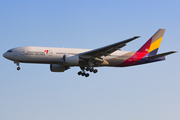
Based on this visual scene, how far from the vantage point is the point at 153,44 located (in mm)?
40594

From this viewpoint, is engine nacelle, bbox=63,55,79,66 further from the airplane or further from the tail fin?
the tail fin


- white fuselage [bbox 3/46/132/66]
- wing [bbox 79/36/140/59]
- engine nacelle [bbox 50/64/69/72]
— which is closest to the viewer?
wing [bbox 79/36/140/59]

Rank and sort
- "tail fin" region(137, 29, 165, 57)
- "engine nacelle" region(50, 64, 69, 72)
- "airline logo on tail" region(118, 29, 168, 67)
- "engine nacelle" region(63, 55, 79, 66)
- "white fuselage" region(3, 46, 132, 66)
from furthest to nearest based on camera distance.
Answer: "tail fin" region(137, 29, 165, 57) < "engine nacelle" region(50, 64, 69, 72) < "airline logo on tail" region(118, 29, 168, 67) < "white fuselage" region(3, 46, 132, 66) < "engine nacelle" region(63, 55, 79, 66)

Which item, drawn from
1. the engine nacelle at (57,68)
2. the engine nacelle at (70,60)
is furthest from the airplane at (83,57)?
the engine nacelle at (57,68)

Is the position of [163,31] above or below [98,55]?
above

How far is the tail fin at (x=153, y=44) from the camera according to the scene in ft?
129

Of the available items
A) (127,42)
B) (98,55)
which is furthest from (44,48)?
(127,42)

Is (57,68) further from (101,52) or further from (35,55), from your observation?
(101,52)

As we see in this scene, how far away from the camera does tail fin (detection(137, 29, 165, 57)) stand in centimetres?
3947

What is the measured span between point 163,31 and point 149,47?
12.8ft

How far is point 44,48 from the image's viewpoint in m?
34.4

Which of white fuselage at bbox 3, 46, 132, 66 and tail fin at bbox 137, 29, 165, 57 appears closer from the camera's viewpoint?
white fuselage at bbox 3, 46, 132, 66

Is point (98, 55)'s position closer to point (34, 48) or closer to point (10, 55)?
point (34, 48)

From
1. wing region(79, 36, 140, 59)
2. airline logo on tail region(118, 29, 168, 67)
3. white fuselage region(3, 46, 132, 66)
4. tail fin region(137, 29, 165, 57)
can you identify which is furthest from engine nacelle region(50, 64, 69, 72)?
tail fin region(137, 29, 165, 57)
